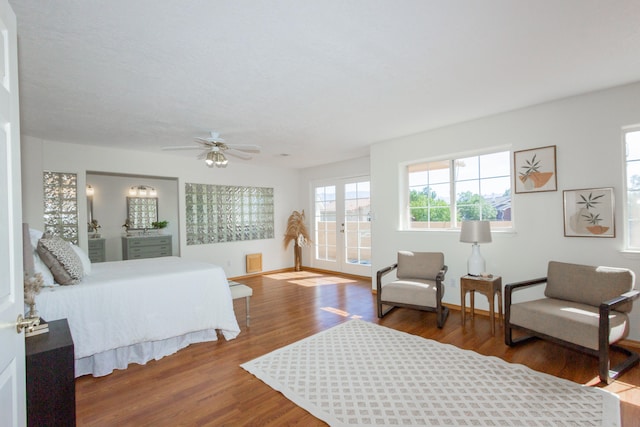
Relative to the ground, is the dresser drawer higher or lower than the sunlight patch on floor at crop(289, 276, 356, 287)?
higher

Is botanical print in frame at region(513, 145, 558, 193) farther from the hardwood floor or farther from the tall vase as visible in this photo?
the tall vase

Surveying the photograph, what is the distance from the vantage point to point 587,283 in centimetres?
288

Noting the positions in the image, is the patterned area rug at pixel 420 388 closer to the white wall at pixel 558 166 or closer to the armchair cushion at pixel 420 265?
the armchair cushion at pixel 420 265

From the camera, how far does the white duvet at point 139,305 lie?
2.46m

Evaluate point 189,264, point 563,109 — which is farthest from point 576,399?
point 189,264

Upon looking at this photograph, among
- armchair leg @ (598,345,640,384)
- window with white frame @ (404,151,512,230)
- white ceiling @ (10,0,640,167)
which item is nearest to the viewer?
white ceiling @ (10,0,640,167)

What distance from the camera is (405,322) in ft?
12.1

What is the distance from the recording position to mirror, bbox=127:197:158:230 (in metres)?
6.79

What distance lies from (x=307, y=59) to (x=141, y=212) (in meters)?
6.09

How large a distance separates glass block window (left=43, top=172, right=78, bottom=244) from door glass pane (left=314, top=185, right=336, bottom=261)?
449 centimetres

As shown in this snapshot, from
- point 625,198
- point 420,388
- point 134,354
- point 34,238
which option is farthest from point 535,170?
point 34,238

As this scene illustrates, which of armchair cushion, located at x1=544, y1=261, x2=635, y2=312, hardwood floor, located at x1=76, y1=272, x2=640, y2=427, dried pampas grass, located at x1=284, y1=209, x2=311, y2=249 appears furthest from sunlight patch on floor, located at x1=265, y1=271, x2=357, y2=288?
armchair cushion, located at x1=544, y1=261, x2=635, y2=312

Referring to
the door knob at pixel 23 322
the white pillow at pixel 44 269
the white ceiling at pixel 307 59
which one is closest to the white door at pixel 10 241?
the door knob at pixel 23 322

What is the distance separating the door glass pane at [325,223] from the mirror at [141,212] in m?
3.71
